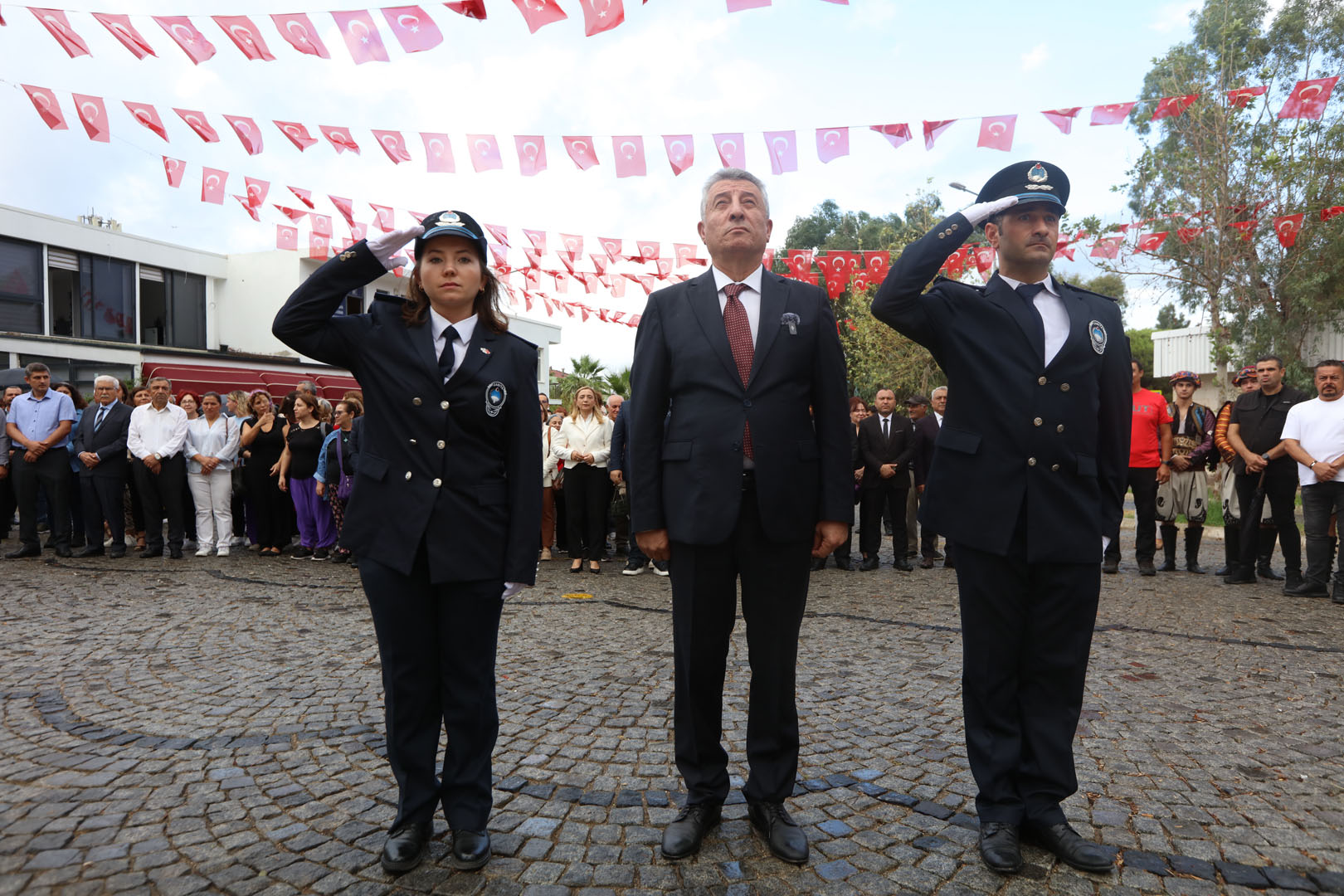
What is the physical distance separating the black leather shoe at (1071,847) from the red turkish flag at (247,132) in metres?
10.9

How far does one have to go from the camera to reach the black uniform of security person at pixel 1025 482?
2795mm

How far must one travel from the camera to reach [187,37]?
770cm

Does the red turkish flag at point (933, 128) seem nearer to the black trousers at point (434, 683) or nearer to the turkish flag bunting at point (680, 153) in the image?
the turkish flag bunting at point (680, 153)

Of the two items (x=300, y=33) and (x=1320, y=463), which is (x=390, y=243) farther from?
(x=1320, y=463)

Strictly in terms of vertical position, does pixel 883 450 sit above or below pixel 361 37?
below

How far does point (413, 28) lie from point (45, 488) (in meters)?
7.42

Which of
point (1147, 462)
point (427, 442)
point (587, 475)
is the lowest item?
point (587, 475)

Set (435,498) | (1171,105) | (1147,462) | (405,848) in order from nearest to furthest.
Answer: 1. (405,848)
2. (435,498)
3. (1147,462)
4. (1171,105)

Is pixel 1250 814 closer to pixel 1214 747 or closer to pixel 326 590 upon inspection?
pixel 1214 747

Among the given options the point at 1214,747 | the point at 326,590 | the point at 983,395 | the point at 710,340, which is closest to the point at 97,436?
the point at 326,590

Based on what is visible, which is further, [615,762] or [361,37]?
[361,37]

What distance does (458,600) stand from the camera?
2.80 metres

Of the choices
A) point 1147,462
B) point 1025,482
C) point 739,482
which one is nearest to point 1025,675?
point 1025,482

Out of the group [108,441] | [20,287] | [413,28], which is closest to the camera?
[413,28]
